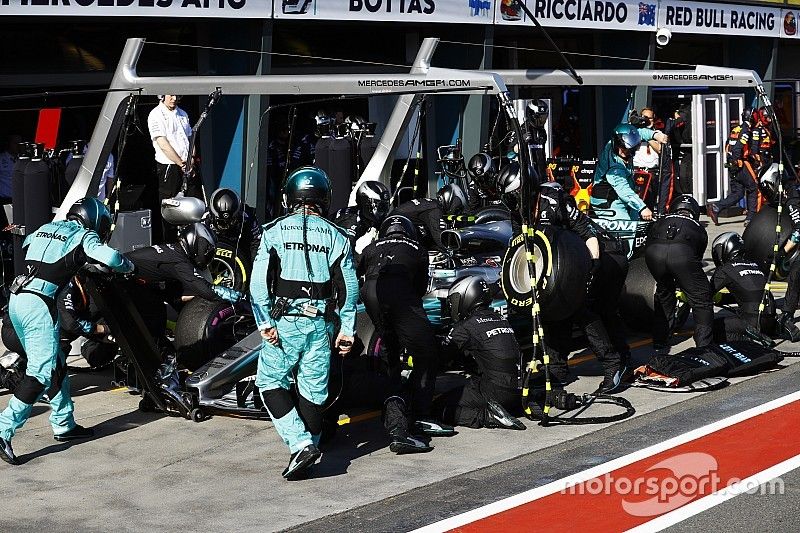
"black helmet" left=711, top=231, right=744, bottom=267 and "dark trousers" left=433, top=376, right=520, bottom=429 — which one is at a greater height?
"black helmet" left=711, top=231, right=744, bottom=267

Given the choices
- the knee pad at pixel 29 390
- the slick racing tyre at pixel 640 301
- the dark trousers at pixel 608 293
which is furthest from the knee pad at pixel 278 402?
the slick racing tyre at pixel 640 301

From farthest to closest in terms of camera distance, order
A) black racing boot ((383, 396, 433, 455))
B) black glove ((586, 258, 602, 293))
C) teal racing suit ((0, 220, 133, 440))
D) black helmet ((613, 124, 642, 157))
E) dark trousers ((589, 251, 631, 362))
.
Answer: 1. black helmet ((613, 124, 642, 157))
2. dark trousers ((589, 251, 631, 362))
3. black glove ((586, 258, 602, 293))
4. teal racing suit ((0, 220, 133, 440))
5. black racing boot ((383, 396, 433, 455))

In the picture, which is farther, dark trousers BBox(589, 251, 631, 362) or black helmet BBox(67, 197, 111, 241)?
dark trousers BBox(589, 251, 631, 362)

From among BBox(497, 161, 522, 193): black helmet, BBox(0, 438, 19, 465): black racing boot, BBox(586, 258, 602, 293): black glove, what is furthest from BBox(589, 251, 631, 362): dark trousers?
BBox(0, 438, 19, 465): black racing boot

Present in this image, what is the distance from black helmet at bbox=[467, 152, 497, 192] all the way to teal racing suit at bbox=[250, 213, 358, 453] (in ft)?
14.3

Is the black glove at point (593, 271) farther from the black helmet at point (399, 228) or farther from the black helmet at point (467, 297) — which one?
the black helmet at point (399, 228)

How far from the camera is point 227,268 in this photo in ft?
39.2

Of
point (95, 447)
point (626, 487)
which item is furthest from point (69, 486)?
point (626, 487)

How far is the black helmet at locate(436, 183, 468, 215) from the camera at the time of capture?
42.3ft

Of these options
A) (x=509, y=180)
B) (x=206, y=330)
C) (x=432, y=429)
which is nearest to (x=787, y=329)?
A: (x=509, y=180)

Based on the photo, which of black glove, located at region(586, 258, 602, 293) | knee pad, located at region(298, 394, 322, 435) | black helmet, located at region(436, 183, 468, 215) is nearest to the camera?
knee pad, located at region(298, 394, 322, 435)

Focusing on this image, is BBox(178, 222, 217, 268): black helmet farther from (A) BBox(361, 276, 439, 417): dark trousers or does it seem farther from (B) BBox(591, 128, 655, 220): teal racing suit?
(B) BBox(591, 128, 655, 220): teal racing suit

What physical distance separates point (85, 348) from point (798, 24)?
20250mm

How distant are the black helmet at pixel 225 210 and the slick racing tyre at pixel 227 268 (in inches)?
7.8
